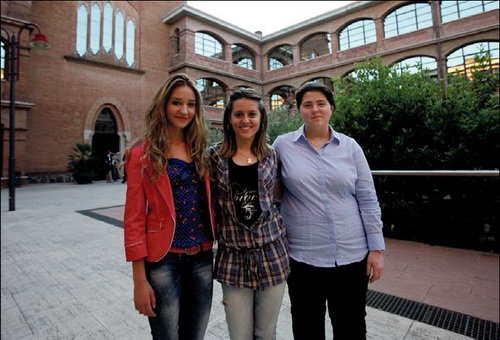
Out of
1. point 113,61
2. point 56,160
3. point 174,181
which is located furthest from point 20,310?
point 113,61

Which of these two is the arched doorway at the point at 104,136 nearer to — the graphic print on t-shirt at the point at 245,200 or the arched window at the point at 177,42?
the arched window at the point at 177,42

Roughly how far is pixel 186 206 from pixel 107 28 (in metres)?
20.9

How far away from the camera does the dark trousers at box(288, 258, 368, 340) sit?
1545 millimetres

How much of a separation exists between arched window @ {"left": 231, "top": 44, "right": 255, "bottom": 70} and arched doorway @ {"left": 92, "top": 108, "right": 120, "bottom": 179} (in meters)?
11.4

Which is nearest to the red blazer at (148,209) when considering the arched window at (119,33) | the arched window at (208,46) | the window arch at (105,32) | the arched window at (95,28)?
the window arch at (105,32)

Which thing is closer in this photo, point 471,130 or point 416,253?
point 416,253

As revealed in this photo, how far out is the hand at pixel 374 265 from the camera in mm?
1540

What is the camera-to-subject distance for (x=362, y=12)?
19219mm

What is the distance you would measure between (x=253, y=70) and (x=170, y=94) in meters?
23.9

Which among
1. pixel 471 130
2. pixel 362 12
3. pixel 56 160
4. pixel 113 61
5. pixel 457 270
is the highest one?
pixel 362 12

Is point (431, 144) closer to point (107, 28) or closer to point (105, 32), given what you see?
point (105, 32)

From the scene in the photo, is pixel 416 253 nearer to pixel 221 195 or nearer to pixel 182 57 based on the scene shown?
pixel 221 195

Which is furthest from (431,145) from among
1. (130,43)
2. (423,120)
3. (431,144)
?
(130,43)

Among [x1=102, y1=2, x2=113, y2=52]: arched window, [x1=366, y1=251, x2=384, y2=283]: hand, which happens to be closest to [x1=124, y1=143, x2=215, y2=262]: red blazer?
[x1=366, y1=251, x2=384, y2=283]: hand
